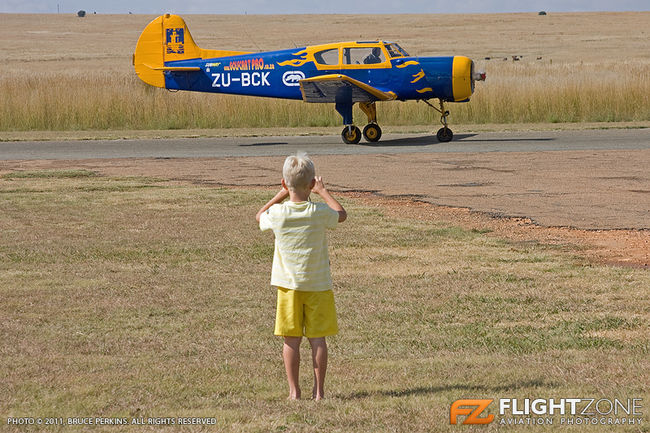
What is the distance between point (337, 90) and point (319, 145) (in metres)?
1.58

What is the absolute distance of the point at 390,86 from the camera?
23.8 meters

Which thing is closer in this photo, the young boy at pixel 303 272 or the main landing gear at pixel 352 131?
the young boy at pixel 303 272

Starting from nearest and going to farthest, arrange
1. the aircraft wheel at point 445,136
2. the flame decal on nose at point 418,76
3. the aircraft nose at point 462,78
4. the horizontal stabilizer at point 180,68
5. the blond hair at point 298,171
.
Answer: the blond hair at point 298,171 → the aircraft nose at point 462,78 → the flame decal on nose at point 418,76 → the aircraft wheel at point 445,136 → the horizontal stabilizer at point 180,68

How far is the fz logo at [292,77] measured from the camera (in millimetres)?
24188

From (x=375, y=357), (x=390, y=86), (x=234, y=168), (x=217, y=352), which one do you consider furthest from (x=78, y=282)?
(x=390, y=86)

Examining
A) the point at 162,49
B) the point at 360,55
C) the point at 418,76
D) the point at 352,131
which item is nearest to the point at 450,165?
the point at 418,76

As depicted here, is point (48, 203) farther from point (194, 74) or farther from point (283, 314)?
point (194, 74)

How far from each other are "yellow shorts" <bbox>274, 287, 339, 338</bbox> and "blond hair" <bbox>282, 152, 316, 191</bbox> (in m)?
0.59

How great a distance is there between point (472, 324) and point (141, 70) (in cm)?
2188

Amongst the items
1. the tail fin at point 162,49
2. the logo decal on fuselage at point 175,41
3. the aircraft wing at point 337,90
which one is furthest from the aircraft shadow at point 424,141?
the logo decal on fuselage at point 175,41

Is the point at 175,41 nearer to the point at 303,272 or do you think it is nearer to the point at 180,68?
the point at 180,68

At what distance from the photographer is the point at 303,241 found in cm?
507
